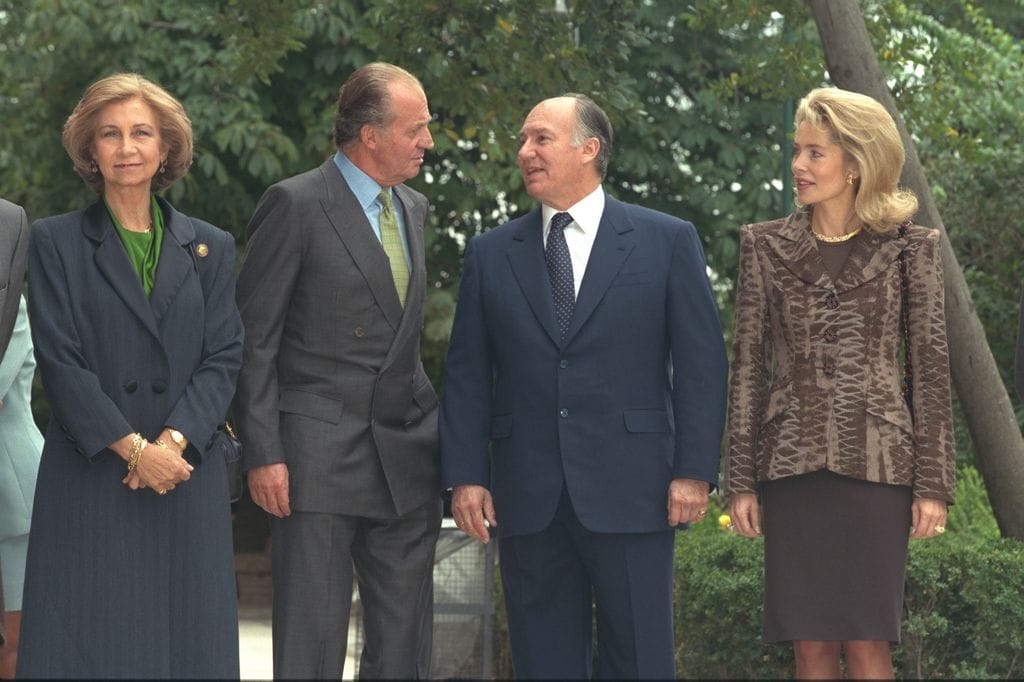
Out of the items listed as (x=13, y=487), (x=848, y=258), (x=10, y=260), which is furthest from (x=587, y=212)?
(x=13, y=487)

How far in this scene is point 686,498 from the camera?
235 inches

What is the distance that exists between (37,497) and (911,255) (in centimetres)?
293

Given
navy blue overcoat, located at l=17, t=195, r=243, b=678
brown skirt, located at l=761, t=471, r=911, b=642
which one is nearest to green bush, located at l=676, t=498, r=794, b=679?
brown skirt, located at l=761, t=471, r=911, b=642

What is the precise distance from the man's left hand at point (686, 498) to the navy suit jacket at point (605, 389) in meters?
0.05

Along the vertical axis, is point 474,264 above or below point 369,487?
above

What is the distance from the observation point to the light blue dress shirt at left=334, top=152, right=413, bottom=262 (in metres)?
6.37

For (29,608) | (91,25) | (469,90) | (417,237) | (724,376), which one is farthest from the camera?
(91,25)

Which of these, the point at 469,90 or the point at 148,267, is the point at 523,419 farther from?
the point at 469,90

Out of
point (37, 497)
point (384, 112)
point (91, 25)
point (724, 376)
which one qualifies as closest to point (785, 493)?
point (724, 376)

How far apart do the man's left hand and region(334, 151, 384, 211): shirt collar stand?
149 cm

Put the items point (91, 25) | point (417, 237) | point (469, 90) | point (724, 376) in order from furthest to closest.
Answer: point (91, 25) < point (469, 90) < point (417, 237) < point (724, 376)

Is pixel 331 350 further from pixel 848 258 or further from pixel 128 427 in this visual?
pixel 848 258

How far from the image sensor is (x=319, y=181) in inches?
251

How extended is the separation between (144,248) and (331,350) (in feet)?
2.44
